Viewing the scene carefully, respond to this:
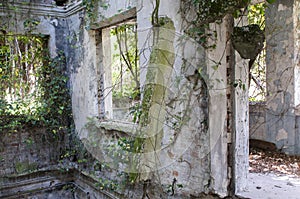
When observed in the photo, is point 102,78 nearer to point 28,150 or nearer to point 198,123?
point 28,150

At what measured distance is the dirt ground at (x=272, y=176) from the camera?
7.99 ft

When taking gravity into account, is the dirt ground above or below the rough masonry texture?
below

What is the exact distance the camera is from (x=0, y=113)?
4.46 m

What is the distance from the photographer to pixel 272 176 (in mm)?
3129

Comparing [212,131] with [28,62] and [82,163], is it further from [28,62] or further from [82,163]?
[28,62]

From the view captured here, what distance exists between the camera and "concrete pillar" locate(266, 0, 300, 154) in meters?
4.18

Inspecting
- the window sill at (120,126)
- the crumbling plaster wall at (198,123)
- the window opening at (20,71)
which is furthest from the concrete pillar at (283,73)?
the window opening at (20,71)

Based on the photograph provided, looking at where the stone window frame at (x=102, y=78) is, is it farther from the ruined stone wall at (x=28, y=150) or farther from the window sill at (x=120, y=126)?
the ruined stone wall at (x=28, y=150)

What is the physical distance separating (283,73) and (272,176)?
1937 millimetres

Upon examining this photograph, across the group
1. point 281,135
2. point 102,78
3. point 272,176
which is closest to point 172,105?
point 272,176

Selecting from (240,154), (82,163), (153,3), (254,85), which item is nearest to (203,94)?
(240,154)

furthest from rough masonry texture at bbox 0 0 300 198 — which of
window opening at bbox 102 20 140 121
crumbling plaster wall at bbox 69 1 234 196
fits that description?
window opening at bbox 102 20 140 121

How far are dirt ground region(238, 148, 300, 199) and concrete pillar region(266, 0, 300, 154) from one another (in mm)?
313

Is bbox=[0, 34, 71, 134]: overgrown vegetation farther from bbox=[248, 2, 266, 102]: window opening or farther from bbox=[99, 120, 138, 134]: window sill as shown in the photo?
bbox=[248, 2, 266, 102]: window opening
